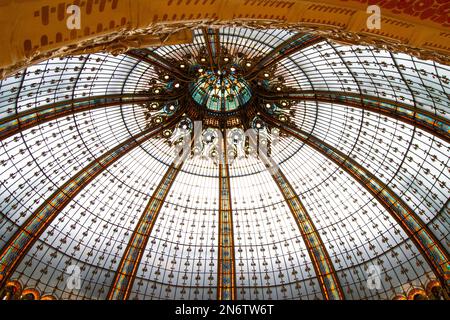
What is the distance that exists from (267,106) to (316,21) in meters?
12.8

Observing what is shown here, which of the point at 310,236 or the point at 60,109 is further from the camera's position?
the point at 310,236

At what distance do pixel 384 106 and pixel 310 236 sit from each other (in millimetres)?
7771

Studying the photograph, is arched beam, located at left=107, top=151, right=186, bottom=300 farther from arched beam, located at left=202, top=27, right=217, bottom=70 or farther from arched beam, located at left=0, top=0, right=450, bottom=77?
arched beam, located at left=0, top=0, right=450, bottom=77

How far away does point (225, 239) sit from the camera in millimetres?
20812

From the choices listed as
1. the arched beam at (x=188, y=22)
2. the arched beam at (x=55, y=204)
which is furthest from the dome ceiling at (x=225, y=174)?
the arched beam at (x=188, y=22)

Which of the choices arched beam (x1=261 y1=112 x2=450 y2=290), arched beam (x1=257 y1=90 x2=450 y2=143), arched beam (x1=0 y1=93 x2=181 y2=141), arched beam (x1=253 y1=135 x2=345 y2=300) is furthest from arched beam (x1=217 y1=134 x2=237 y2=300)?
arched beam (x1=0 y1=93 x2=181 y2=141)

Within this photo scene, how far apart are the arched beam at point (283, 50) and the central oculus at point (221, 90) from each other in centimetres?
88

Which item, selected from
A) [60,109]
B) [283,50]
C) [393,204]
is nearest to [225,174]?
[283,50]

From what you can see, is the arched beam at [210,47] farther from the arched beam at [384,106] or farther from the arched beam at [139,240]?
the arched beam at [139,240]

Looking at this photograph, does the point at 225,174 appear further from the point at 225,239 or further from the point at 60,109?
the point at 60,109

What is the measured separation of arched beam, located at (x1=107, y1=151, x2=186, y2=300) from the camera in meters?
18.8

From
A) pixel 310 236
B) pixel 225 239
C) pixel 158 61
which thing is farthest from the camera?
pixel 225 239

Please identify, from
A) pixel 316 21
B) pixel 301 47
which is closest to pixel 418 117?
pixel 301 47
